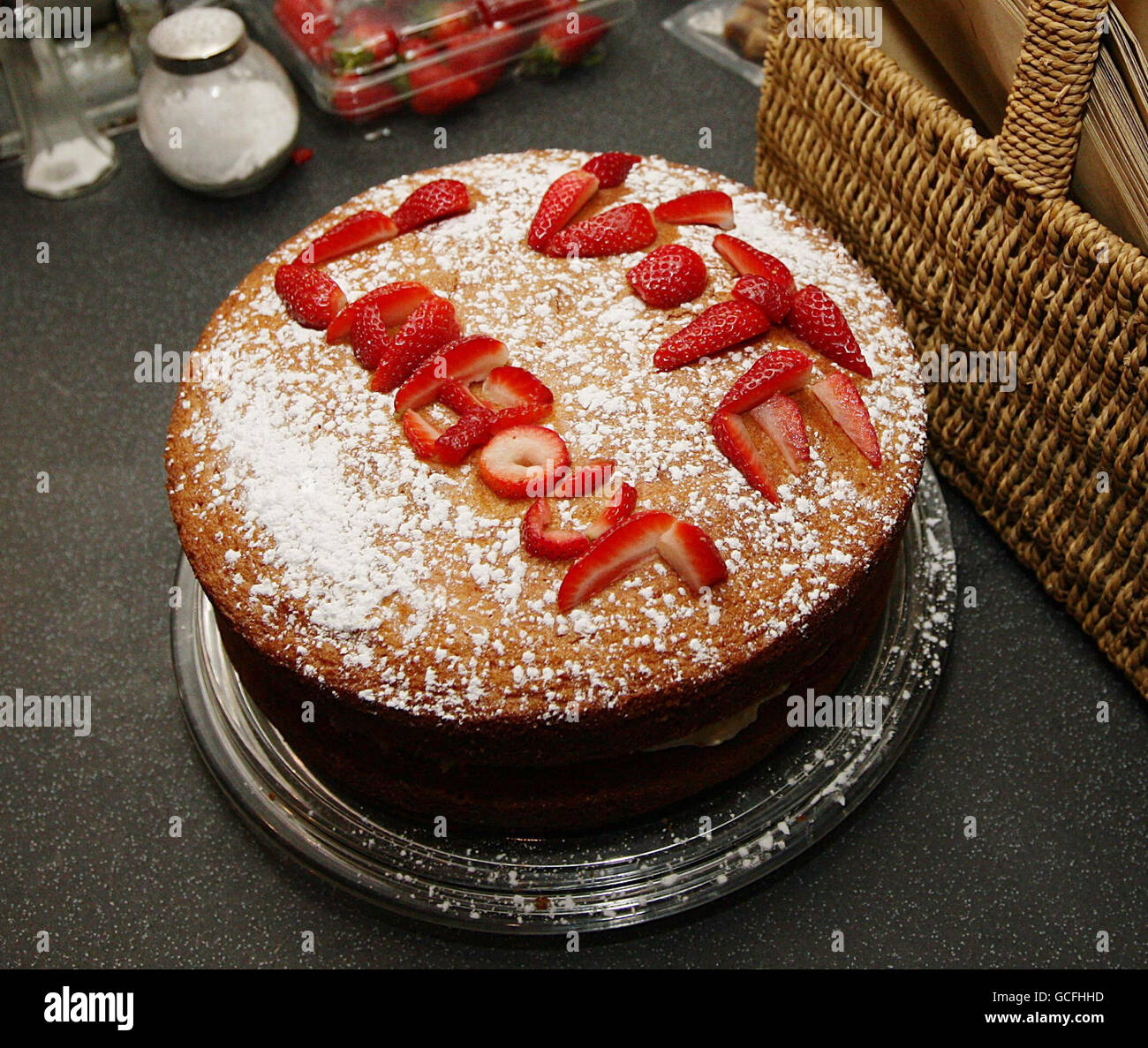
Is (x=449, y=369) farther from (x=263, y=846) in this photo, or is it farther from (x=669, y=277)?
(x=263, y=846)

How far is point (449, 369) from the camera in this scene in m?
1.35

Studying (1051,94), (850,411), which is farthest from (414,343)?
(1051,94)

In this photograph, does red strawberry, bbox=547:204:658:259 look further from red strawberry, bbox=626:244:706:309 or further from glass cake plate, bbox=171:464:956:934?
glass cake plate, bbox=171:464:956:934

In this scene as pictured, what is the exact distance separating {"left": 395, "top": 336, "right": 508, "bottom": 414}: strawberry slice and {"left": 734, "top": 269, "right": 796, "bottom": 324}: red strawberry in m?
0.31

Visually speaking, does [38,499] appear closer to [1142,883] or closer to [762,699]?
[762,699]

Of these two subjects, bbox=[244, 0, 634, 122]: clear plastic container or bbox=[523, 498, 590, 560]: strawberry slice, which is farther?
bbox=[244, 0, 634, 122]: clear plastic container

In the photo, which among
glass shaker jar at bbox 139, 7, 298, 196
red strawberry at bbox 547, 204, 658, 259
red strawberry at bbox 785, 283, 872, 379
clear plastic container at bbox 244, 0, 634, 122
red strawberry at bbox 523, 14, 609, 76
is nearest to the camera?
red strawberry at bbox 785, 283, 872, 379

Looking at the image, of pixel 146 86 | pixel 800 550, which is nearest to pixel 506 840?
pixel 800 550

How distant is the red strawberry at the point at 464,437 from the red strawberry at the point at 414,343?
11 cm

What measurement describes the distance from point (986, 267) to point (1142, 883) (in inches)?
30.1

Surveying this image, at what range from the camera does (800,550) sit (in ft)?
4.15

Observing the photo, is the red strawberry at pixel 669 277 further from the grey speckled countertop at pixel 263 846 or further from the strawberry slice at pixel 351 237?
the grey speckled countertop at pixel 263 846

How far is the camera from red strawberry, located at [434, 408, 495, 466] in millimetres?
1301
